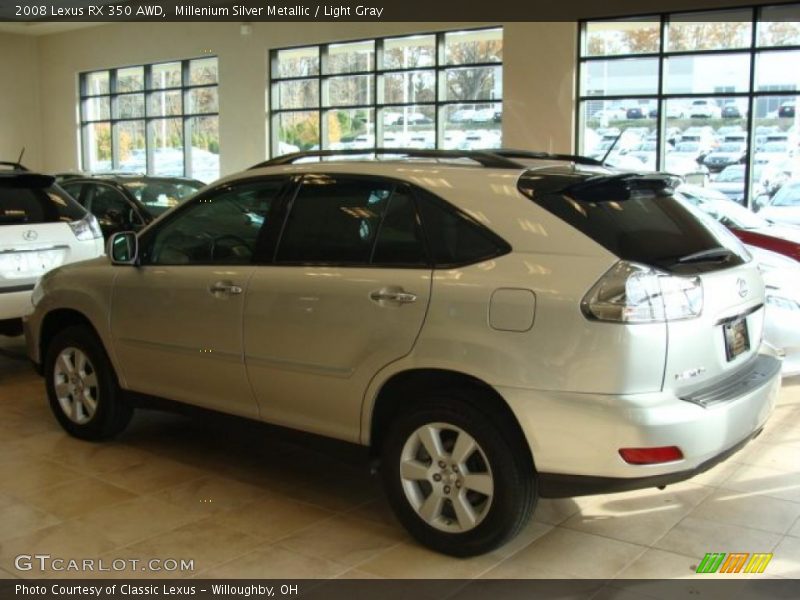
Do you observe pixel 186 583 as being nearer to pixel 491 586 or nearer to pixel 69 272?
pixel 491 586

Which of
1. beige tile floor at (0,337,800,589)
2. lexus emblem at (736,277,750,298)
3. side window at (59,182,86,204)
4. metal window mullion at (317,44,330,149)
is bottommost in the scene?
beige tile floor at (0,337,800,589)

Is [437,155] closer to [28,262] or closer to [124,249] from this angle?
[124,249]

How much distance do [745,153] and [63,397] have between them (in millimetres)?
12325

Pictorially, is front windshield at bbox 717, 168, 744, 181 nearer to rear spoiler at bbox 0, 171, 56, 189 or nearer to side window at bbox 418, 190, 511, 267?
rear spoiler at bbox 0, 171, 56, 189

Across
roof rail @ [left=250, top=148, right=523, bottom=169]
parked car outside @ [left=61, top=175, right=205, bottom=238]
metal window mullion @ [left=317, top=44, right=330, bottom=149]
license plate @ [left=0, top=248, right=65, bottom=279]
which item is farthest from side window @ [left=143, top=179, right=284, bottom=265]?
metal window mullion @ [left=317, top=44, right=330, bottom=149]

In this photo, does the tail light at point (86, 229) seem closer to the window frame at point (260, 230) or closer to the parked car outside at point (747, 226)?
the window frame at point (260, 230)

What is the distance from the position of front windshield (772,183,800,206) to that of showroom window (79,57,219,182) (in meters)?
12.6

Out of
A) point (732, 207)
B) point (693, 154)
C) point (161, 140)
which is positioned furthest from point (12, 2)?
point (732, 207)

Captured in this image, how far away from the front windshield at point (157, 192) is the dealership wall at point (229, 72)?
277 inches

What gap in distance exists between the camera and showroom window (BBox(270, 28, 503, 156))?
658 inches

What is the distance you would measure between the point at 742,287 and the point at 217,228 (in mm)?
2586

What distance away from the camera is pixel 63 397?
5.36 m

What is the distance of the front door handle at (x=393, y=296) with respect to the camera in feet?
11.9

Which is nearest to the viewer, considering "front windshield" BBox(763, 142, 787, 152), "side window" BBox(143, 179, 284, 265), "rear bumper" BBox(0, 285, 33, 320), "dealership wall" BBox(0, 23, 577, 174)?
"side window" BBox(143, 179, 284, 265)
